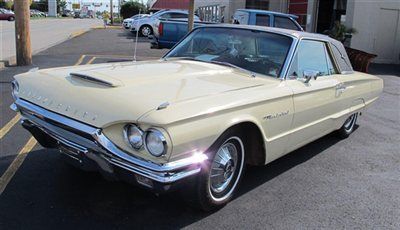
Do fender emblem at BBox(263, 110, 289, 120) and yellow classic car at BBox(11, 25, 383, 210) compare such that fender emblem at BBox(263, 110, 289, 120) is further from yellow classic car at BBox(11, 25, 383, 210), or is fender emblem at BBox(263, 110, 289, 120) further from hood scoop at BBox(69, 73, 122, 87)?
hood scoop at BBox(69, 73, 122, 87)

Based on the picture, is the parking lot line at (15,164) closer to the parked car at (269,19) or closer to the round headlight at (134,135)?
the round headlight at (134,135)

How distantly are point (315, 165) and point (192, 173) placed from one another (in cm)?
249

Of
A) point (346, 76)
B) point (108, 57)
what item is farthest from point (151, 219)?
point (108, 57)

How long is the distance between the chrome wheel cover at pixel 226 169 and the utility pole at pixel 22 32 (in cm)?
968

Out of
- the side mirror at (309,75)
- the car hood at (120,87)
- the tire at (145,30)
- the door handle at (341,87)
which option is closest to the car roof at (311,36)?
the door handle at (341,87)

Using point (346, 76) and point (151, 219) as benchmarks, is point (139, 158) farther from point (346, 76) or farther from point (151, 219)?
point (346, 76)

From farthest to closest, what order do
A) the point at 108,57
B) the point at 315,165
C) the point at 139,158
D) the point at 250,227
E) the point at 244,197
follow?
the point at 108,57
the point at 315,165
the point at 244,197
the point at 250,227
the point at 139,158

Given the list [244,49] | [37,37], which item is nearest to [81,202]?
[244,49]

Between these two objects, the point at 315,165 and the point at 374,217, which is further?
the point at 315,165

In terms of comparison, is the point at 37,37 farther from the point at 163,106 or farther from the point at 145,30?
the point at 163,106

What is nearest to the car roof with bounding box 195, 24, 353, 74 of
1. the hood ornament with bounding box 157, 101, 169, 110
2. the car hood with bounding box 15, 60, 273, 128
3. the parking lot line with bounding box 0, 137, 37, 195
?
the car hood with bounding box 15, 60, 273, 128

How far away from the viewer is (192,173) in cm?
334

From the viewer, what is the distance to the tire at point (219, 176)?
3.59 meters

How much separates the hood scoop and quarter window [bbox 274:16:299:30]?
11849 mm
